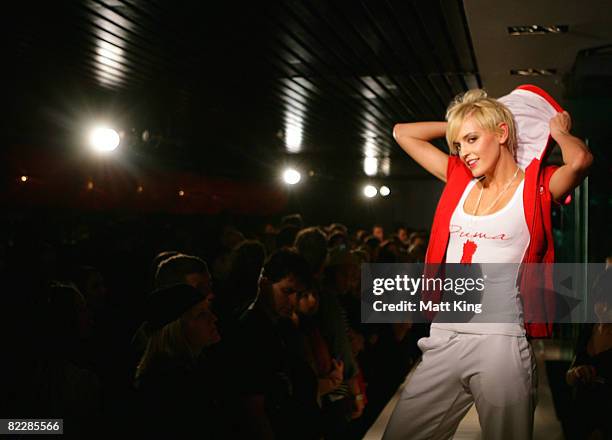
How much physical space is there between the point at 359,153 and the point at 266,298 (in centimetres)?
885

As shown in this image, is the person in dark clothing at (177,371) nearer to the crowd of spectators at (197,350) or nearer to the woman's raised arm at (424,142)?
the crowd of spectators at (197,350)

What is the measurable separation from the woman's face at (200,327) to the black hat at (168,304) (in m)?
0.03

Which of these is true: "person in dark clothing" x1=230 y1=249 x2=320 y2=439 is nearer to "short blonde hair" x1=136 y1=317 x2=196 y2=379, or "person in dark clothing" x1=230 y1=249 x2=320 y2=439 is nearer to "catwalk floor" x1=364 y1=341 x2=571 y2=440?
"short blonde hair" x1=136 y1=317 x2=196 y2=379

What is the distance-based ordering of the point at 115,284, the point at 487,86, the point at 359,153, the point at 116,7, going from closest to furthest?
the point at 116,7, the point at 115,284, the point at 487,86, the point at 359,153

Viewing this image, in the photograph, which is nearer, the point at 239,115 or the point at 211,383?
the point at 211,383

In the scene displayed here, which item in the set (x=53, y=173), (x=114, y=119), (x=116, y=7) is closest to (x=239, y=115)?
(x=114, y=119)

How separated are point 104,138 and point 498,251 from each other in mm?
5851

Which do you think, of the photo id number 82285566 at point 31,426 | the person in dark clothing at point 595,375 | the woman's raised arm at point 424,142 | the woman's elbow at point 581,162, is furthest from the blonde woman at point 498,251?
the person in dark clothing at point 595,375

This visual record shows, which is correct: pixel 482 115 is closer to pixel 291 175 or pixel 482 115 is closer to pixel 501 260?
pixel 501 260

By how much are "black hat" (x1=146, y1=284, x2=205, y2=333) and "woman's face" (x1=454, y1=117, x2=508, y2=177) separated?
1133 mm

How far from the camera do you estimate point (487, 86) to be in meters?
5.69

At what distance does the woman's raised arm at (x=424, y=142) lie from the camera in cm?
231

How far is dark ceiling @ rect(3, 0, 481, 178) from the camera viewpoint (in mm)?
4016

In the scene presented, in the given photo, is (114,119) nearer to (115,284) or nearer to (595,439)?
(115,284)
